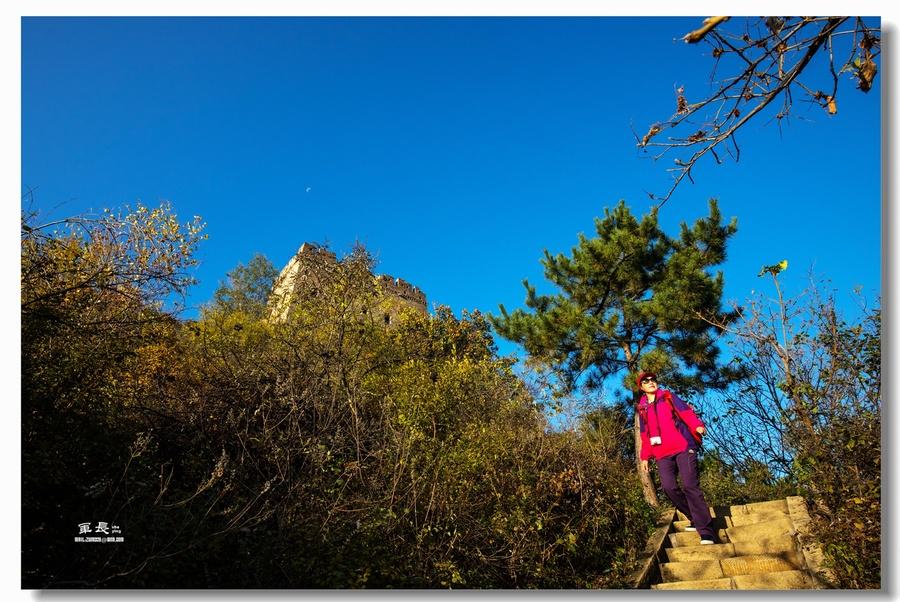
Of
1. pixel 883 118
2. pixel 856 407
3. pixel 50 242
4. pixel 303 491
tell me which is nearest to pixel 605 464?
pixel 856 407

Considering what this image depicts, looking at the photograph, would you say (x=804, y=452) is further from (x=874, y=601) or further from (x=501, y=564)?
(x=501, y=564)

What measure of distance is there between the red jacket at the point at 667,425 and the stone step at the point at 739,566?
0.93m

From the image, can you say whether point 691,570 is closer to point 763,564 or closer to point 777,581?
point 763,564

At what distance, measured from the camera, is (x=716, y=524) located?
5852 millimetres

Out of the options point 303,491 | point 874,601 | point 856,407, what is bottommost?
point 874,601

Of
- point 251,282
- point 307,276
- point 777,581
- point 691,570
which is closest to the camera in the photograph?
point 777,581

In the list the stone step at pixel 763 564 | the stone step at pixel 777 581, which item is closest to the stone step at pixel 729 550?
the stone step at pixel 763 564

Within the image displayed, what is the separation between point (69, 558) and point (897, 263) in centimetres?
594

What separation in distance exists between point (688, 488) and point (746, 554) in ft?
2.18

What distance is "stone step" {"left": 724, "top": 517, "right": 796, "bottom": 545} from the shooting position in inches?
197

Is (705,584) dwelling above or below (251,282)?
below

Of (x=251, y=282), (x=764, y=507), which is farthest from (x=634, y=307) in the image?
(x=251, y=282)

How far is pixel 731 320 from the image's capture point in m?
7.82

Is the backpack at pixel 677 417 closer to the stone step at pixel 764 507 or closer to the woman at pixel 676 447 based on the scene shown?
the woman at pixel 676 447
